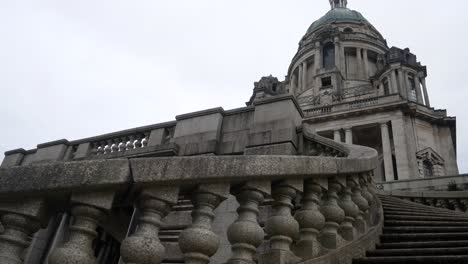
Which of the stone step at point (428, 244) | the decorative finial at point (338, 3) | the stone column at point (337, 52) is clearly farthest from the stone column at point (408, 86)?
the stone step at point (428, 244)

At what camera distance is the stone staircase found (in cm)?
438

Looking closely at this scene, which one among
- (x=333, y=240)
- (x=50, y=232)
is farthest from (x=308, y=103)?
(x=333, y=240)

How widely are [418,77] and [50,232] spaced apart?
35.3 metres

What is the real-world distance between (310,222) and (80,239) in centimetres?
209

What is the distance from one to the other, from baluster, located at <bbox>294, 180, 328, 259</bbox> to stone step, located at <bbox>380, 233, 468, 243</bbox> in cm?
215

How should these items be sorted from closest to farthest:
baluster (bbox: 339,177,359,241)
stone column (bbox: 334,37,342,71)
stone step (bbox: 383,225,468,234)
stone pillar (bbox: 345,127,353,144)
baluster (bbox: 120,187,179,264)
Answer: baluster (bbox: 120,187,179,264), baluster (bbox: 339,177,359,241), stone step (bbox: 383,225,468,234), stone pillar (bbox: 345,127,353,144), stone column (bbox: 334,37,342,71)

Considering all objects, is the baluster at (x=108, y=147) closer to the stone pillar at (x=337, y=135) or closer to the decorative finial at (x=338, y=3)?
the stone pillar at (x=337, y=135)

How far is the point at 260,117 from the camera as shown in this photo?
8.51 metres

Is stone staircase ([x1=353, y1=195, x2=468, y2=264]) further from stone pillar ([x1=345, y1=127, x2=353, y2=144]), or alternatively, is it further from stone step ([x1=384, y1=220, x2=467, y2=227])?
stone pillar ([x1=345, y1=127, x2=353, y2=144])

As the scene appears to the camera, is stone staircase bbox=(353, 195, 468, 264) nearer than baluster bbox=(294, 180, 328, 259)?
No

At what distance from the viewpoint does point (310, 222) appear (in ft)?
12.2

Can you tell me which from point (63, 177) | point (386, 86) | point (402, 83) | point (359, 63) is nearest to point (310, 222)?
point (63, 177)

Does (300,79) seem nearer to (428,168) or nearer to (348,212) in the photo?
(428,168)

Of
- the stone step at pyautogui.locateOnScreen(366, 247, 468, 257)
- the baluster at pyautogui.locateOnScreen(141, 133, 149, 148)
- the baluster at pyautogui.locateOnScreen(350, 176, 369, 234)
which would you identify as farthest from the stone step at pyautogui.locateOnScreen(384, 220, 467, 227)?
the baluster at pyautogui.locateOnScreen(141, 133, 149, 148)
